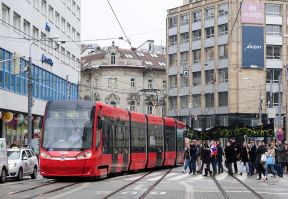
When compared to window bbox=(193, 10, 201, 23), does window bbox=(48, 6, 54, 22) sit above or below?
below

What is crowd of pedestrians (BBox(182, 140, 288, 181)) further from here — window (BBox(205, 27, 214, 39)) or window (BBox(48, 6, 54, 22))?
window (BBox(205, 27, 214, 39))

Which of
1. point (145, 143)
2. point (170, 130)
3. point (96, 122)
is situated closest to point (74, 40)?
point (170, 130)

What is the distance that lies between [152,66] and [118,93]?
282 inches

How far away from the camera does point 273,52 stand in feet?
277

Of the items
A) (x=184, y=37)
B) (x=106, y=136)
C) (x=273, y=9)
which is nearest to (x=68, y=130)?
(x=106, y=136)

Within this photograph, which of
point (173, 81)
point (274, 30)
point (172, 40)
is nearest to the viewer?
point (274, 30)

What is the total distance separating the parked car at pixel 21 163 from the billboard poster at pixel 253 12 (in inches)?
2217

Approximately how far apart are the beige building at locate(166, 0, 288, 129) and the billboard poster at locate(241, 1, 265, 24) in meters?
0.17

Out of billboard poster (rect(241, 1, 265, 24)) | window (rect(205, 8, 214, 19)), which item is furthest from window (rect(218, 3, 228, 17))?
billboard poster (rect(241, 1, 265, 24))

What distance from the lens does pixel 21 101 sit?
49375 mm

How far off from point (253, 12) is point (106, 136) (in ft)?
196

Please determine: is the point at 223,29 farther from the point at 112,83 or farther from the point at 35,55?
the point at 35,55

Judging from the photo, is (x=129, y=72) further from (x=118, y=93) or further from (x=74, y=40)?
(x=74, y=40)

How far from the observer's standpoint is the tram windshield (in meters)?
24.8
